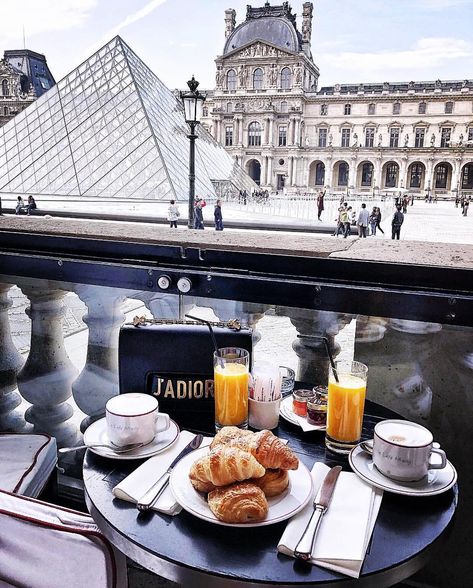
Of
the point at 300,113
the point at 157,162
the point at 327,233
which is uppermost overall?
the point at 300,113

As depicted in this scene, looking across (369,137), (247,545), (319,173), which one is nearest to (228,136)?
(319,173)

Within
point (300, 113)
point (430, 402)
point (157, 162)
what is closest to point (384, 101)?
point (300, 113)

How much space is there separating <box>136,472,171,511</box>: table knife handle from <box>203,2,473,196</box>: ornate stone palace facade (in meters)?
43.7

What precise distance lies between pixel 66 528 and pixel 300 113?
46.7m

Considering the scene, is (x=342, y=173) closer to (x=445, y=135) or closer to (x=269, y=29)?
(x=445, y=135)

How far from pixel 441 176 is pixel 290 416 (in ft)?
150

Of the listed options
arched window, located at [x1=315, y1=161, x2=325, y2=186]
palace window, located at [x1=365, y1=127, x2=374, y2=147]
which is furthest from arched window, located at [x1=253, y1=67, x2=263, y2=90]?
palace window, located at [x1=365, y1=127, x2=374, y2=147]

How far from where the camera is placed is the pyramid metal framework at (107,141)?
1856 cm

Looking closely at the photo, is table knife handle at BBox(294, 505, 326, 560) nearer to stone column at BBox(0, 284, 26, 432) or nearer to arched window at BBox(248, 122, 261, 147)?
stone column at BBox(0, 284, 26, 432)

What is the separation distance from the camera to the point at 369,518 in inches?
28.5

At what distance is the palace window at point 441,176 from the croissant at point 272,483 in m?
45.5

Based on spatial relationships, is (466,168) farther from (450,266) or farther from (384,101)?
(450,266)

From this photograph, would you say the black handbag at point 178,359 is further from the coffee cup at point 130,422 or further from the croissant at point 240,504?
the croissant at point 240,504

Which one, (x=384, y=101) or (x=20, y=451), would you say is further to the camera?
(x=384, y=101)
